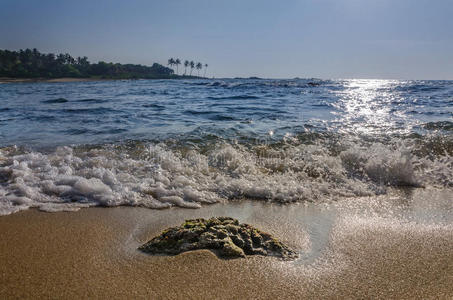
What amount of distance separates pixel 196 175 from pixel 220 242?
1.89 metres

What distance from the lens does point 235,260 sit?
2.09 metres

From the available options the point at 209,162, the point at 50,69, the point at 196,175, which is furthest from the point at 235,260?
the point at 50,69

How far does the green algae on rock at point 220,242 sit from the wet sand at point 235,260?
0.07 metres

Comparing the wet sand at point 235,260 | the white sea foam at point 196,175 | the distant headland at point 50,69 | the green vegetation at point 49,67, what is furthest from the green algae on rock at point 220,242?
the green vegetation at point 49,67

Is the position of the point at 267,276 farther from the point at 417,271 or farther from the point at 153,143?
the point at 153,143

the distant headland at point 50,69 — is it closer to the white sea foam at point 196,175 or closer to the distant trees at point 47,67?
the distant trees at point 47,67

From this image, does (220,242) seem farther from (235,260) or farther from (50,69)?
(50,69)

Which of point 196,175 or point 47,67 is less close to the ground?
point 47,67

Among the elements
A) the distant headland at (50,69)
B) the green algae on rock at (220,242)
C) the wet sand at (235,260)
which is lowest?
the wet sand at (235,260)

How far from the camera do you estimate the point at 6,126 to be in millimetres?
7539

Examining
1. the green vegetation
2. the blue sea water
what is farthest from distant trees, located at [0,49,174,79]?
the blue sea water

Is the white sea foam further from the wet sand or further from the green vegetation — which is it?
the green vegetation

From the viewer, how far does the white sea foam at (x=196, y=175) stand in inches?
130

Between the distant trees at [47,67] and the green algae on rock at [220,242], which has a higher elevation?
the distant trees at [47,67]
